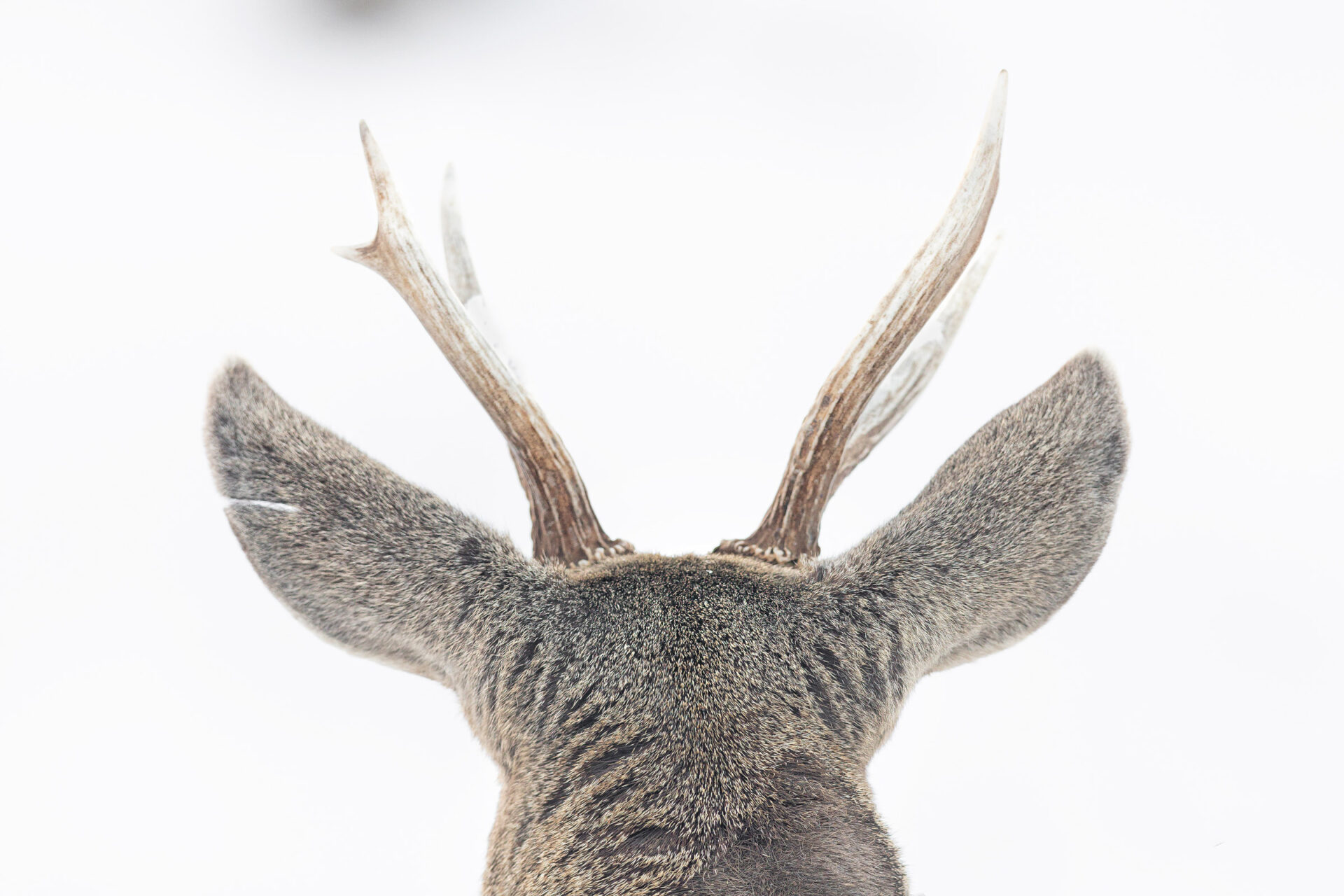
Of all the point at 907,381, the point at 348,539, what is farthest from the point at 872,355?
the point at 348,539

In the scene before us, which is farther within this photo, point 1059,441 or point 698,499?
point 698,499

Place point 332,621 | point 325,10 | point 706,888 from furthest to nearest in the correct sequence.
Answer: point 325,10, point 332,621, point 706,888

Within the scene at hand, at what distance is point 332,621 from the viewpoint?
286 cm

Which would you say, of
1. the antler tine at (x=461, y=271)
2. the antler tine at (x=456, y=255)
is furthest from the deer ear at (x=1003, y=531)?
the antler tine at (x=456, y=255)

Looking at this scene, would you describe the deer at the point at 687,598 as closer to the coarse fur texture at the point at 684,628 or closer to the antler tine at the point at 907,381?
the coarse fur texture at the point at 684,628

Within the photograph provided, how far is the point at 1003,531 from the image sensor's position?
2.93 metres

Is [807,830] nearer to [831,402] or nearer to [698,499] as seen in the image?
[831,402]

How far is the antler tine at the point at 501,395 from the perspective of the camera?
3.23 meters

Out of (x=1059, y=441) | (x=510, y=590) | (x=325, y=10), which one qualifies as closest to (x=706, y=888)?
(x=510, y=590)

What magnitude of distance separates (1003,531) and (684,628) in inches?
37.1

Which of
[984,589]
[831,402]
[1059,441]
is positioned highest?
[831,402]

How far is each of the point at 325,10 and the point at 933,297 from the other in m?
5.28

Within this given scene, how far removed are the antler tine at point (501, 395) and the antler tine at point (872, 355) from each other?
1.32 feet

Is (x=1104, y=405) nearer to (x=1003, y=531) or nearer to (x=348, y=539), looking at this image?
(x=1003, y=531)
